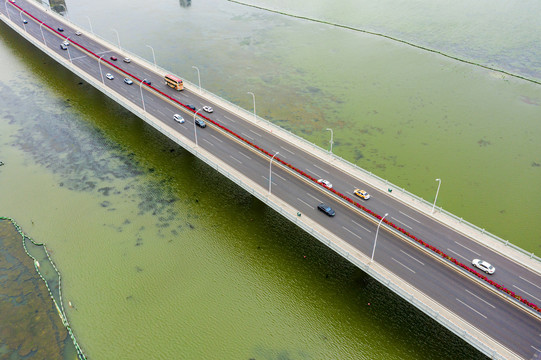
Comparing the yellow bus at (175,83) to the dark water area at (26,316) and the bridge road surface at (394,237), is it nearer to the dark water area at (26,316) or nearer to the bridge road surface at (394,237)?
the bridge road surface at (394,237)

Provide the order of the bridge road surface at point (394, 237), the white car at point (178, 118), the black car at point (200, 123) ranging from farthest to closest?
the white car at point (178, 118) → the black car at point (200, 123) → the bridge road surface at point (394, 237)

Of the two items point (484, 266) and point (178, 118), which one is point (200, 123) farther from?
point (484, 266)

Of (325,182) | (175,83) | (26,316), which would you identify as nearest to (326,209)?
(325,182)

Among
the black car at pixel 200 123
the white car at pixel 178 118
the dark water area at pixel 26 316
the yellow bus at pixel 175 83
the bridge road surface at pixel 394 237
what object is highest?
the yellow bus at pixel 175 83

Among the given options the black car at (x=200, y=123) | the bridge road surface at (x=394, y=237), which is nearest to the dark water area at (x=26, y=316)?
the bridge road surface at (x=394, y=237)

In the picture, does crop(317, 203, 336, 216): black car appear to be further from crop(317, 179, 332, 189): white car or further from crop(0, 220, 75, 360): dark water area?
crop(0, 220, 75, 360): dark water area

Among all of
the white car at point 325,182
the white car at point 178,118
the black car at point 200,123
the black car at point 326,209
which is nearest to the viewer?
the black car at point 326,209
